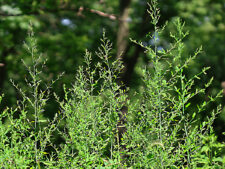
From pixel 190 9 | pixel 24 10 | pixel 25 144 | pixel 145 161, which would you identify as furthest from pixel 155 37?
pixel 190 9

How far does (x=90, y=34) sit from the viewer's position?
7.04 m

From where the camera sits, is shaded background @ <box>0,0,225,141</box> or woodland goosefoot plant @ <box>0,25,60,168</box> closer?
woodland goosefoot plant @ <box>0,25,60,168</box>

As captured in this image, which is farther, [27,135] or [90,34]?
[90,34]

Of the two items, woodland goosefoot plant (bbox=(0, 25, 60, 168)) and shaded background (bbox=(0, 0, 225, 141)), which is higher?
shaded background (bbox=(0, 0, 225, 141))

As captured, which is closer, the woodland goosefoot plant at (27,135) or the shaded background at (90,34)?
the woodland goosefoot plant at (27,135)

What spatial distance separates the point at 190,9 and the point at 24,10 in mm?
3373

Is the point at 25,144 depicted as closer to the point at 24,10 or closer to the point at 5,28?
the point at 24,10

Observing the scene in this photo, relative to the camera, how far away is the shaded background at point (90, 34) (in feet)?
17.5

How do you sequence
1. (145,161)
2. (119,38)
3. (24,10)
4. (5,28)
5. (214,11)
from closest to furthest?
(145,161)
(119,38)
(24,10)
(5,28)
(214,11)

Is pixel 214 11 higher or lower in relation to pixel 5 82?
higher

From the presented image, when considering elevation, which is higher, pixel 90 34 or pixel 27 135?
pixel 90 34

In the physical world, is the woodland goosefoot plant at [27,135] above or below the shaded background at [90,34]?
below

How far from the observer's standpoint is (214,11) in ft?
23.7

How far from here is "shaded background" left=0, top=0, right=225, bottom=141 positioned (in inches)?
210
